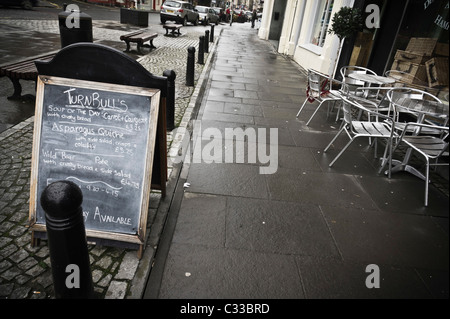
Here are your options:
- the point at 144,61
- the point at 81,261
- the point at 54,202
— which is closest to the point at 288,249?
the point at 81,261

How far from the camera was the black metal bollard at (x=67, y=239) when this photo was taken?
1490 millimetres

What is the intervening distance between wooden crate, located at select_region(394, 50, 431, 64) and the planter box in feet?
51.9

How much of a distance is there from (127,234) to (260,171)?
2004 millimetres

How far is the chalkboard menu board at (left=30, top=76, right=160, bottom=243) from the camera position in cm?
221

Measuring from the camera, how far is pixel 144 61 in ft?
30.1

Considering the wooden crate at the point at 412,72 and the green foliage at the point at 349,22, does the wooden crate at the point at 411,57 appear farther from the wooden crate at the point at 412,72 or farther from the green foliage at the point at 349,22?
the green foliage at the point at 349,22

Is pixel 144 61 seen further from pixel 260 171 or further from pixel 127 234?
pixel 127 234

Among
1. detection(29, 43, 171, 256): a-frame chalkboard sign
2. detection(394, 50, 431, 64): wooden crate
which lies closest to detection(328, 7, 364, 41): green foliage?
detection(394, 50, 431, 64): wooden crate

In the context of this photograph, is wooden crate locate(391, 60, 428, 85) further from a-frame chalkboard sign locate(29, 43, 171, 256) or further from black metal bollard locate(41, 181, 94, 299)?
black metal bollard locate(41, 181, 94, 299)

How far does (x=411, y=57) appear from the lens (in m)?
5.84

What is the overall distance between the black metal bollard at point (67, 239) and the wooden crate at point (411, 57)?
624 centimetres

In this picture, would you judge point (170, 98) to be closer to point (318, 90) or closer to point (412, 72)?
point (318, 90)

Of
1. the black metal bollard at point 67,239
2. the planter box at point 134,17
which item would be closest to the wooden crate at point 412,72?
the black metal bollard at point 67,239
